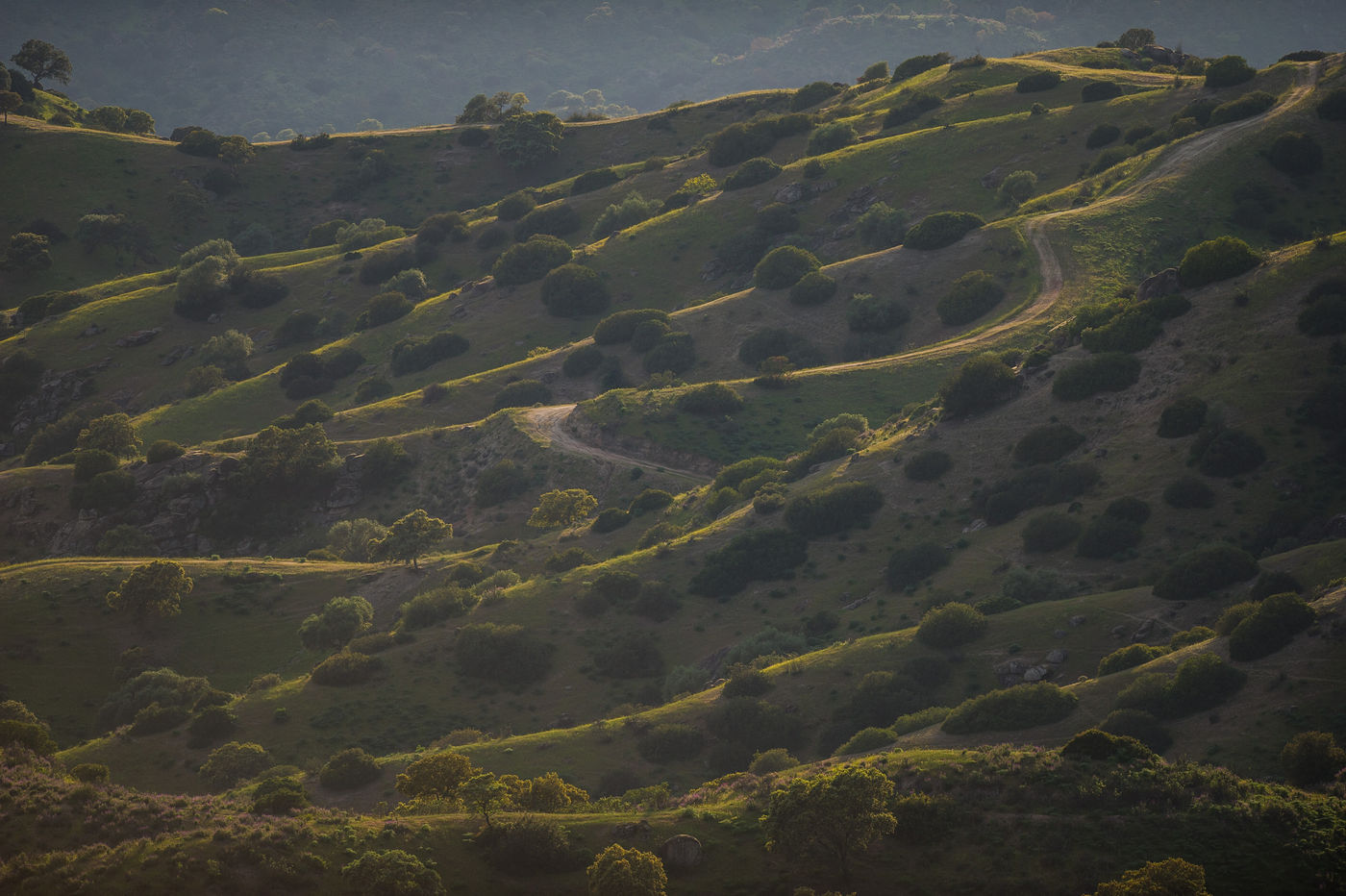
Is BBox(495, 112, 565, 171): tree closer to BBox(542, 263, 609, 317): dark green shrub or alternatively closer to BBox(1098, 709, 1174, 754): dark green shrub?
BBox(542, 263, 609, 317): dark green shrub

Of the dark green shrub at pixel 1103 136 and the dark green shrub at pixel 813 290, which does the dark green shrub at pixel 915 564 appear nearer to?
the dark green shrub at pixel 813 290

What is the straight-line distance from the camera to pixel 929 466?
203 ft

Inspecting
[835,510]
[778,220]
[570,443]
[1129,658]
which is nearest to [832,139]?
[778,220]

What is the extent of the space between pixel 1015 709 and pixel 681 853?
14316mm

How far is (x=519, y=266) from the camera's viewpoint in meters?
121

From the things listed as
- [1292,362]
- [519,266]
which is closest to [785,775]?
[1292,362]

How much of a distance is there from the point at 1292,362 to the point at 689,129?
5003 inches

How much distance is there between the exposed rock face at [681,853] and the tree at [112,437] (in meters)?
79.1

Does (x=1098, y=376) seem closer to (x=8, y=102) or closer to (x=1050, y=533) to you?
(x=1050, y=533)

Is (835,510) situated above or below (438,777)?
below

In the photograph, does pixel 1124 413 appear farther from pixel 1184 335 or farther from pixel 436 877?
pixel 436 877

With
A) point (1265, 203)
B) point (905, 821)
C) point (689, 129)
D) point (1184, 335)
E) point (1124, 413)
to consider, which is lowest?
point (905, 821)

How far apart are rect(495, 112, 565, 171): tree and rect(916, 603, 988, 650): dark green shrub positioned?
136773mm

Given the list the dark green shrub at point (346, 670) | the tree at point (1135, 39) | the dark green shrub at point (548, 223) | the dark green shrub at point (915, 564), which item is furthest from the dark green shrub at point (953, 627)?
the tree at point (1135, 39)
